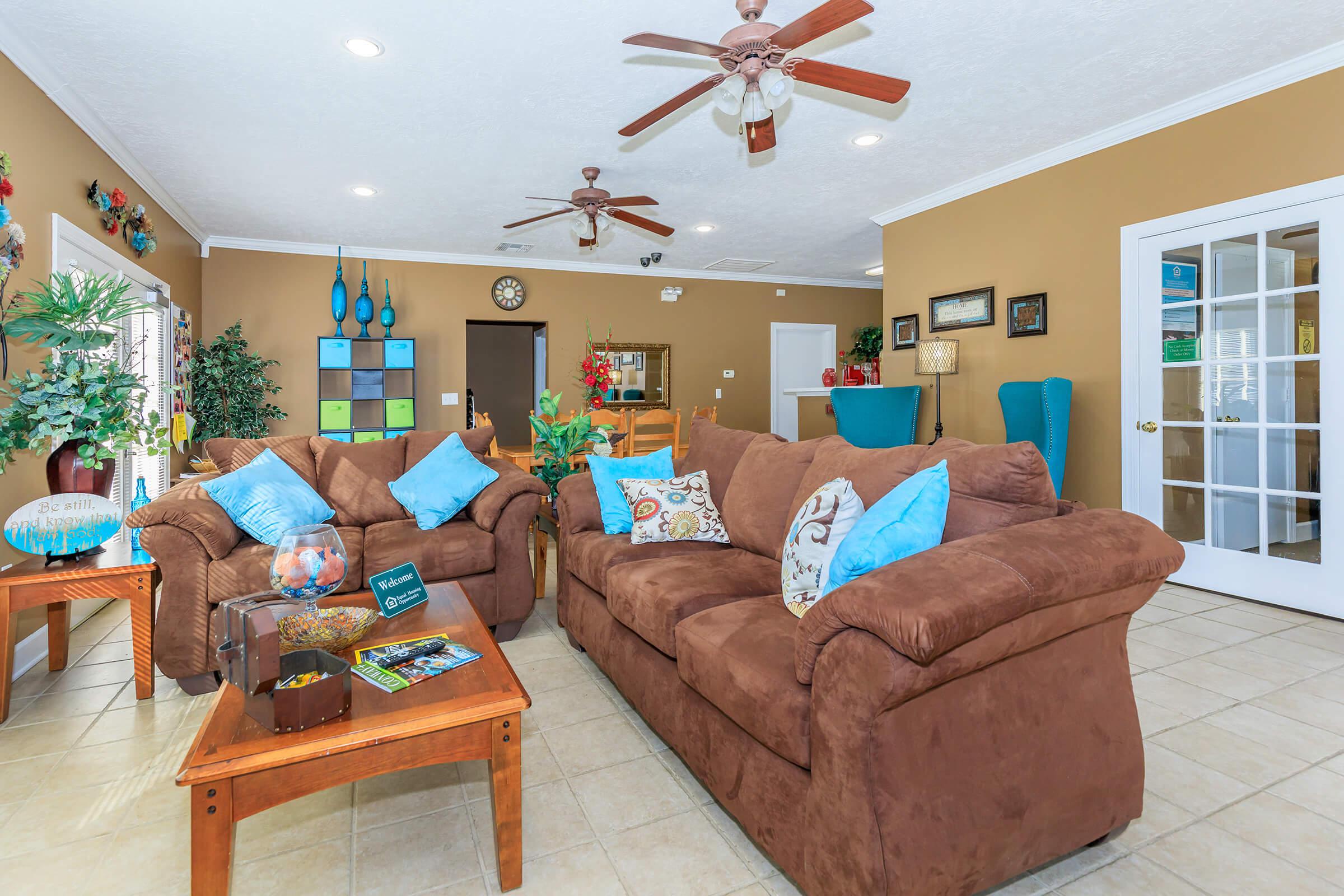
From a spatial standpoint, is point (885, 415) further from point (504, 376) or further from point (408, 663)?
point (504, 376)

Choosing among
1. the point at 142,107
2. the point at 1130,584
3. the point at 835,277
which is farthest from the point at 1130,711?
the point at 835,277

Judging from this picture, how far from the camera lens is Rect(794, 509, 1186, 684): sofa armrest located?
1.16m

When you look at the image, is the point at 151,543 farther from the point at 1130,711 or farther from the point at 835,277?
the point at 835,277

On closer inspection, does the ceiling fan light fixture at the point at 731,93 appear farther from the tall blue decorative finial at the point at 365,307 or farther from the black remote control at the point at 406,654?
the tall blue decorative finial at the point at 365,307

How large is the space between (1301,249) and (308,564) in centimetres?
437

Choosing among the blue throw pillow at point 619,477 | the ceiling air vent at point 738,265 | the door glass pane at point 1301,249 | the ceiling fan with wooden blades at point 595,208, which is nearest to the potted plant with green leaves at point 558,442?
the blue throw pillow at point 619,477

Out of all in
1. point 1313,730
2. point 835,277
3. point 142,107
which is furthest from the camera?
point 835,277

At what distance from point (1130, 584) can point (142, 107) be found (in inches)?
183

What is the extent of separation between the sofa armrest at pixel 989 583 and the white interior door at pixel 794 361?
266 inches

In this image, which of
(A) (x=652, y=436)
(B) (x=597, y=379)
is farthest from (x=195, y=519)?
(A) (x=652, y=436)

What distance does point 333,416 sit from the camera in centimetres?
639

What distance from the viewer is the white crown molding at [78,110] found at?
2.82 metres

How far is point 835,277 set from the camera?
840 centimetres

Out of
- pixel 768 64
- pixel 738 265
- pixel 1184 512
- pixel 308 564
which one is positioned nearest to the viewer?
pixel 308 564
